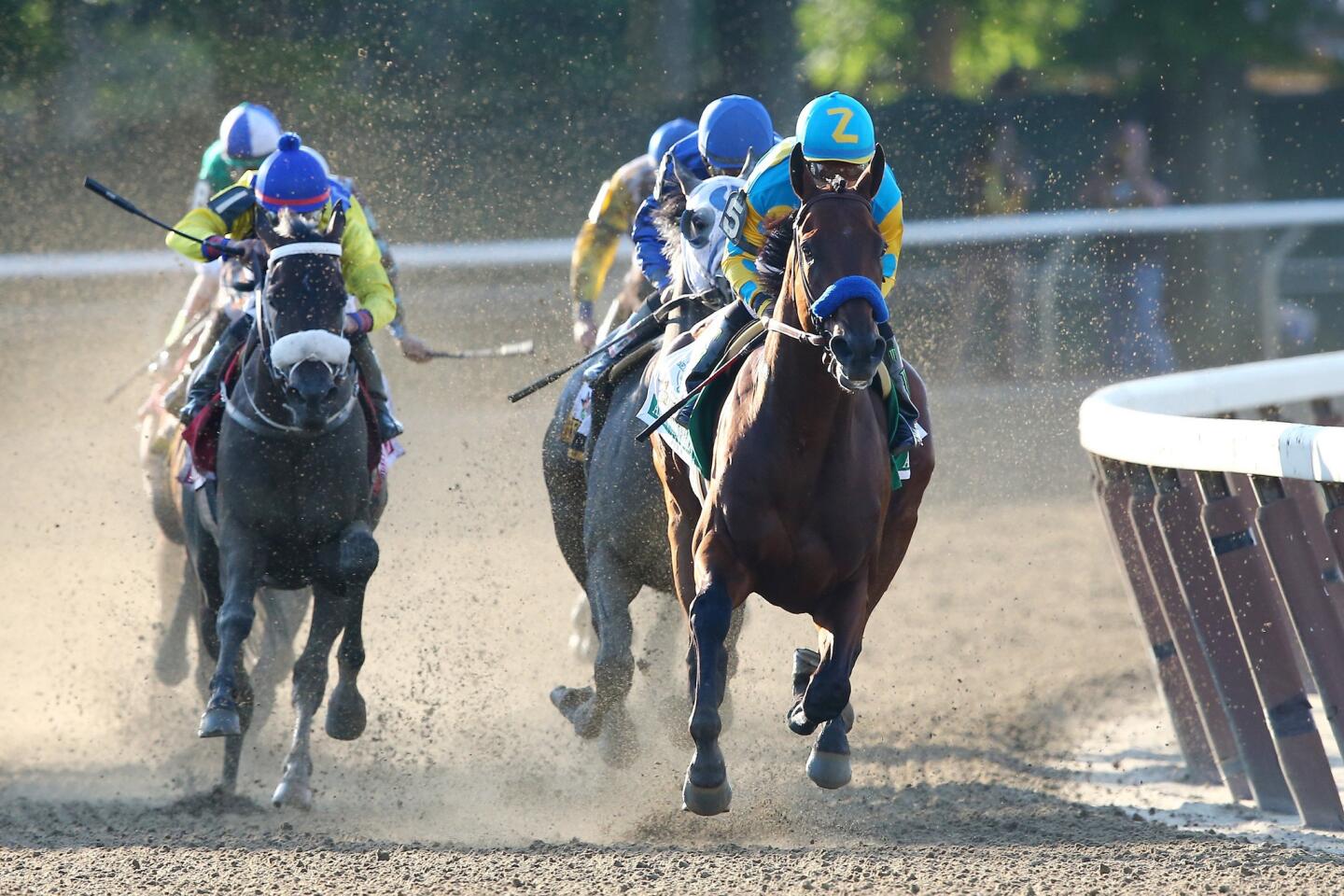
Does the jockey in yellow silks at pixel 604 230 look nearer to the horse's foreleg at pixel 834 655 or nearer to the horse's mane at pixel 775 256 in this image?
the horse's mane at pixel 775 256

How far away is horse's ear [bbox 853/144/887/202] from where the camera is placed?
4430mm

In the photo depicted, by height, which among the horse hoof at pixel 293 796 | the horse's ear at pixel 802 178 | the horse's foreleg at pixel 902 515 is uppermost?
the horse's ear at pixel 802 178

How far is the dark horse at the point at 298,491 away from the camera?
553cm

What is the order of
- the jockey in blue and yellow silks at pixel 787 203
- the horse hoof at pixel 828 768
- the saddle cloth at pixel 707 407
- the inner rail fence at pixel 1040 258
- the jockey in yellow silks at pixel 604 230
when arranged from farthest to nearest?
1. the inner rail fence at pixel 1040 258
2. the jockey in yellow silks at pixel 604 230
3. the saddle cloth at pixel 707 407
4. the horse hoof at pixel 828 768
5. the jockey in blue and yellow silks at pixel 787 203

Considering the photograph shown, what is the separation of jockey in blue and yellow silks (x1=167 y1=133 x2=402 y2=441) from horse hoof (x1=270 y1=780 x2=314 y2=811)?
1137 mm

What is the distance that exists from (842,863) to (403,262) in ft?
26.6

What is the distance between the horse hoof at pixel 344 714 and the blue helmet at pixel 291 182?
4.88ft

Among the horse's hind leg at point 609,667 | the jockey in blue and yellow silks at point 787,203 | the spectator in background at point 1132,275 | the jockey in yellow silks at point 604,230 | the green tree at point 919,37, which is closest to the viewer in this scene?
the jockey in blue and yellow silks at point 787,203

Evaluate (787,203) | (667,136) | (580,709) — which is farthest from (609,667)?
(667,136)

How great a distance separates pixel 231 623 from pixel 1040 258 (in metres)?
7.90

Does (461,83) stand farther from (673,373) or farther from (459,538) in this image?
(673,373)

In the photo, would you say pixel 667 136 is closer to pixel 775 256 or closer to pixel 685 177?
pixel 685 177

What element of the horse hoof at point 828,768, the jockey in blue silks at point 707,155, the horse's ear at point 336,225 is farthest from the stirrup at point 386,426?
the horse hoof at point 828,768

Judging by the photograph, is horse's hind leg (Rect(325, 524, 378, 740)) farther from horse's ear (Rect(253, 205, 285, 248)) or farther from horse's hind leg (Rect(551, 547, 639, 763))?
horse's ear (Rect(253, 205, 285, 248))
